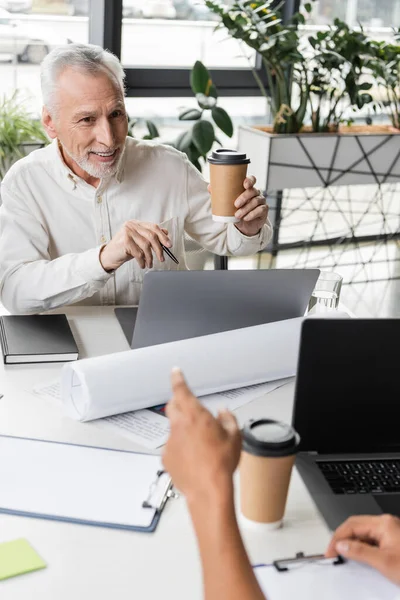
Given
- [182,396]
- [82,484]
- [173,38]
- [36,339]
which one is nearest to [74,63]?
[36,339]

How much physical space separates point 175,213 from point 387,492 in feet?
4.39

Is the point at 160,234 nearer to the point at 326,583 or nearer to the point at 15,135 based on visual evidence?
the point at 326,583

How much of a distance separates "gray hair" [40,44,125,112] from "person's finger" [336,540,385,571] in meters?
1.47

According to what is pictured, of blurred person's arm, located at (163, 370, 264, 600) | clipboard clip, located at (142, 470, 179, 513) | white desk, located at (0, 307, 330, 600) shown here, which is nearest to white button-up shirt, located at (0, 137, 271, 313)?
white desk, located at (0, 307, 330, 600)

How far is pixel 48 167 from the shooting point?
2.28 meters

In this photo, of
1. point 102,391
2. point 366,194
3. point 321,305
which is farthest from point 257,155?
point 102,391

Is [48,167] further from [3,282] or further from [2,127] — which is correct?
[2,127]

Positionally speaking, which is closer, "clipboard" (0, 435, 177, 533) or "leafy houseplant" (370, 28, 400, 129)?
"clipboard" (0, 435, 177, 533)

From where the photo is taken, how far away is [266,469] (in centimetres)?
117

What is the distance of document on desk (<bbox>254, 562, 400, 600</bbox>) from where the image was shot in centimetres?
107

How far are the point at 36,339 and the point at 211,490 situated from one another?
103 cm

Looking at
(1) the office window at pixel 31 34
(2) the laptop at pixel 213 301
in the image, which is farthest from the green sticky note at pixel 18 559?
(1) the office window at pixel 31 34

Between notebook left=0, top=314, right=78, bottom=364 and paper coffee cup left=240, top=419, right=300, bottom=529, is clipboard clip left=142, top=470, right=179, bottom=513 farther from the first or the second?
notebook left=0, top=314, right=78, bottom=364

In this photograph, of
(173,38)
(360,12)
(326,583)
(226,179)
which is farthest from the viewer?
(360,12)
